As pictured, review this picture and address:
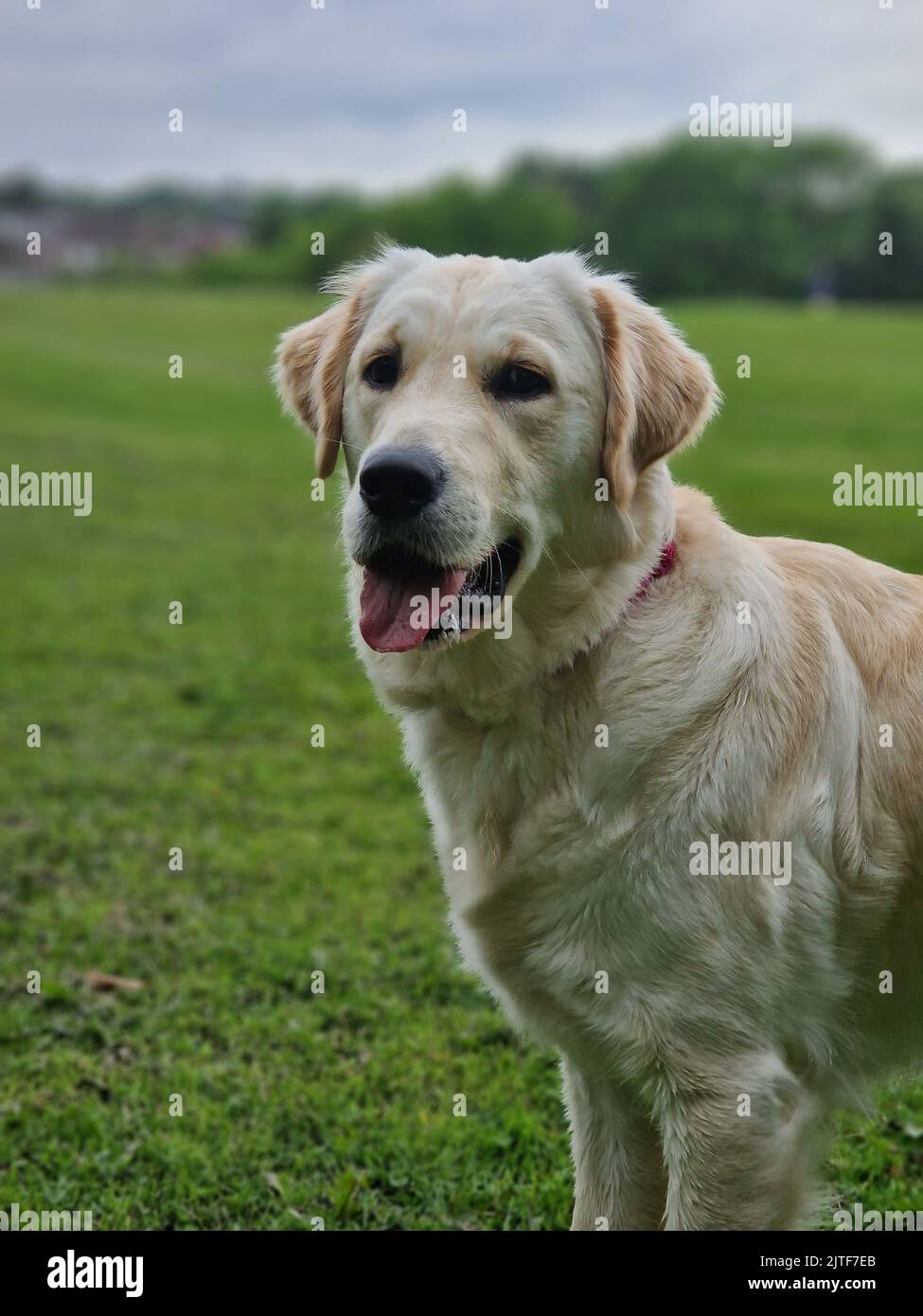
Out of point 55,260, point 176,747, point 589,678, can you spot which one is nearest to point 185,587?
point 176,747

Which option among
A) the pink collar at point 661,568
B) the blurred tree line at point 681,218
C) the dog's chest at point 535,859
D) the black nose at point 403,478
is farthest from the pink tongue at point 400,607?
the blurred tree line at point 681,218

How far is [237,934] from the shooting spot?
5.02m

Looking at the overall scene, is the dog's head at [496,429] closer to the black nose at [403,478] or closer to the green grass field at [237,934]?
the black nose at [403,478]

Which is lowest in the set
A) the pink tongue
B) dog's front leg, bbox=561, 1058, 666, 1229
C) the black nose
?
dog's front leg, bbox=561, 1058, 666, 1229

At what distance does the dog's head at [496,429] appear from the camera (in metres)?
2.71

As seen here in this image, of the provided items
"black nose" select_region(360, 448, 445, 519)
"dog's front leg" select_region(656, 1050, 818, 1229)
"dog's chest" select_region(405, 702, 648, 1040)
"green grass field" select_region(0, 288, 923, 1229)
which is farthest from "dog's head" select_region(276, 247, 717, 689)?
"dog's front leg" select_region(656, 1050, 818, 1229)

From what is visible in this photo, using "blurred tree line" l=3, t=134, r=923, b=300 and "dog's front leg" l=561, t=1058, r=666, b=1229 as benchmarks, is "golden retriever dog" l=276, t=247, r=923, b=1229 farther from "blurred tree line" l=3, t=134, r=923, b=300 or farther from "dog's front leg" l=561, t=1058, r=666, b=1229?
"blurred tree line" l=3, t=134, r=923, b=300

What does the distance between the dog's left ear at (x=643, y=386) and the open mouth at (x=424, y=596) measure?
13.4 inches

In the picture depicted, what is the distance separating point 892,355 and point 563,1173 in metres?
26.1

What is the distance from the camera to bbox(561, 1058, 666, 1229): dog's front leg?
10.2 feet

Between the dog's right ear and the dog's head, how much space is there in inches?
4.8

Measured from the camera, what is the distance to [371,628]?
2822 mm

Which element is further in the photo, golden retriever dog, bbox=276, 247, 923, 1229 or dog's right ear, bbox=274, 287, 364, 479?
dog's right ear, bbox=274, 287, 364, 479
